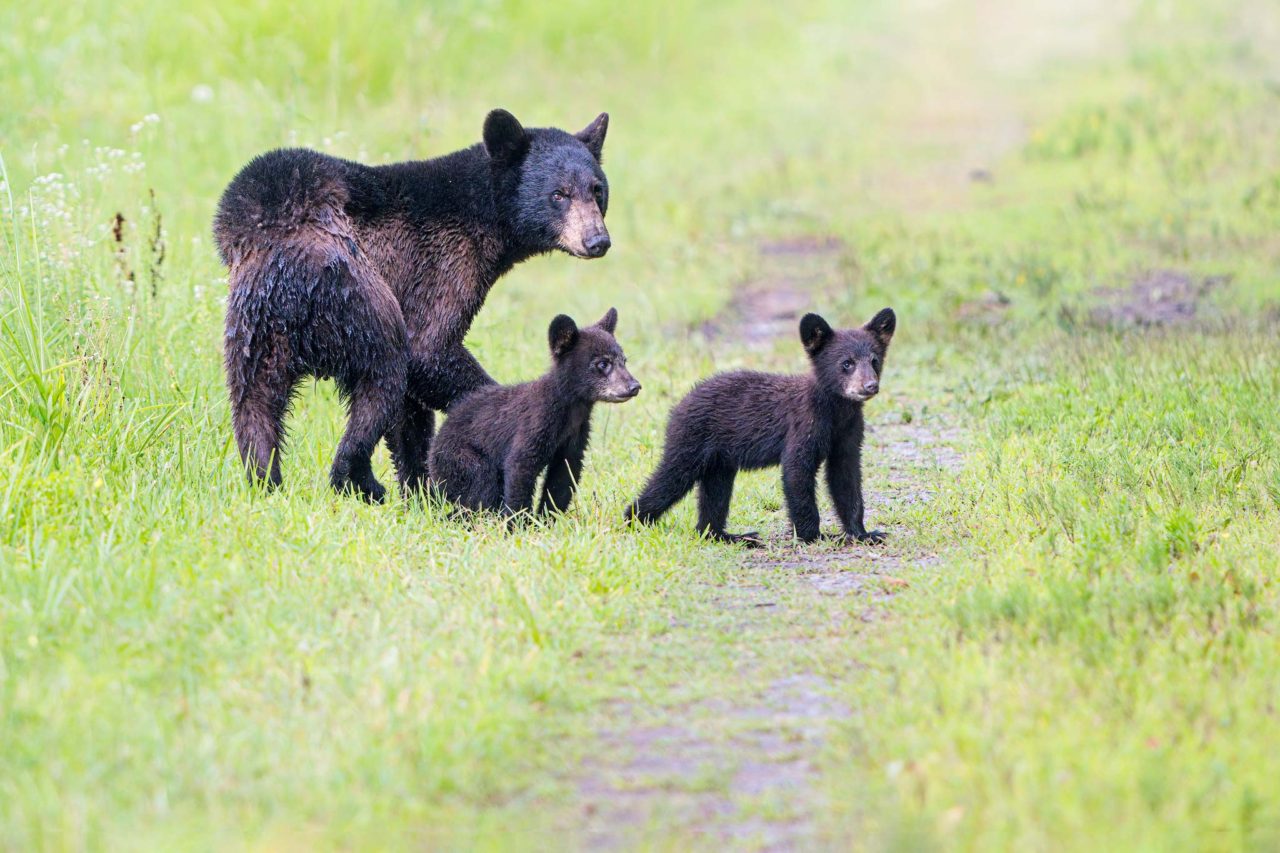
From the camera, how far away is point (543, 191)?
24.2 feet

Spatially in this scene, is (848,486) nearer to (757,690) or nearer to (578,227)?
(578,227)

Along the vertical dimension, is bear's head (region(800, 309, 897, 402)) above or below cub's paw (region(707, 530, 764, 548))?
above

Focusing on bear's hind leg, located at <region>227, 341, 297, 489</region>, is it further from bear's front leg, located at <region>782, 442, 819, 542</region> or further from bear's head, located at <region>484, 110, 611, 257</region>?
bear's front leg, located at <region>782, 442, 819, 542</region>

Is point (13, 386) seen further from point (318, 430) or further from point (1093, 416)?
point (1093, 416)

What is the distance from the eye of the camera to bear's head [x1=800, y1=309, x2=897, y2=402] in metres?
6.56

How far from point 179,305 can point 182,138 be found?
4193mm

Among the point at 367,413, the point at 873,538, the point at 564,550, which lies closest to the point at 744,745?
the point at 564,550

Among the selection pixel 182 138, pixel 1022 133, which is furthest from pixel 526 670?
pixel 1022 133

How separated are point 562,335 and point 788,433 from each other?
3.58ft

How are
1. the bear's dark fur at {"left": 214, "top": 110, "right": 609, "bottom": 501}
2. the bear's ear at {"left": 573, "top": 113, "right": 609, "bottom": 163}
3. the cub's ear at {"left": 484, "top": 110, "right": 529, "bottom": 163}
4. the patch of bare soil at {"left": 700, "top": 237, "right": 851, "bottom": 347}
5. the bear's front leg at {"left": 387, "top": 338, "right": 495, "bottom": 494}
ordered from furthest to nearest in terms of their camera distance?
the patch of bare soil at {"left": 700, "top": 237, "right": 851, "bottom": 347}, the bear's ear at {"left": 573, "top": 113, "right": 609, "bottom": 163}, the cub's ear at {"left": 484, "top": 110, "right": 529, "bottom": 163}, the bear's front leg at {"left": 387, "top": 338, "right": 495, "bottom": 494}, the bear's dark fur at {"left": 214, "top": 110, "right": 609, "bottom": 501}

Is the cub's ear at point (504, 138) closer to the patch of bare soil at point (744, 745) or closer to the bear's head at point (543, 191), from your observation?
the bear's head at point (543, 191)

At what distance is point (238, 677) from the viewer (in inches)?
172

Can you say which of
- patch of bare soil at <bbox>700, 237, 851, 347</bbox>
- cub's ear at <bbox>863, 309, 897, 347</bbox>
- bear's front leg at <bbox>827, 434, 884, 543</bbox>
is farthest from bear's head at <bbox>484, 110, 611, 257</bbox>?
patch of bare soil at <bbox>700, 237, 851, 347</bbox>

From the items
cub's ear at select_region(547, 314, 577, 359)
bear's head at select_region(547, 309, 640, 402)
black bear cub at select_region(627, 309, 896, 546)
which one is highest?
cub's ear at select_region(547, 314, 577, 359)
